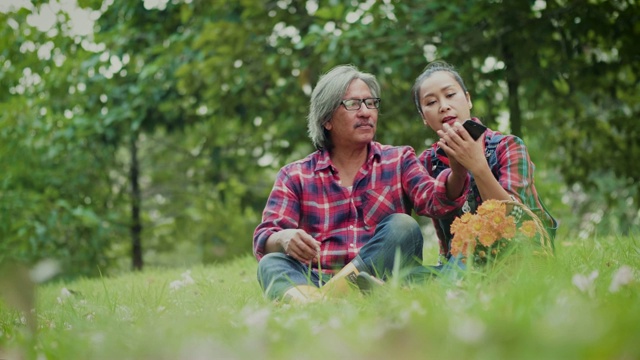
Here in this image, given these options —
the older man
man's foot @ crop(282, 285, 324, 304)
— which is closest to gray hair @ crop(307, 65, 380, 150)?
the older man

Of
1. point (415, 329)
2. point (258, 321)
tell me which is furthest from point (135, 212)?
point (415, 329)

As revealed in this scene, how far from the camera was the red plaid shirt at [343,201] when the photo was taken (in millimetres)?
3256

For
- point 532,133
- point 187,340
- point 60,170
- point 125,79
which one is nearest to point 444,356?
point 187,340

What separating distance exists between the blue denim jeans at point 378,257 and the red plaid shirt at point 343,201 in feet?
0.64

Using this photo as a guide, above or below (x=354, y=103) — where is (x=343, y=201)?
below

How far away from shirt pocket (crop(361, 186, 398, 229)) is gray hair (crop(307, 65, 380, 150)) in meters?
0.42

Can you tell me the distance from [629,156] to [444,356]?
5650 mm

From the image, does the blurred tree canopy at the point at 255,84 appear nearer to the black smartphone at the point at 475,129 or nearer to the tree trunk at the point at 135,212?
the tree trunk at the point at 135,212

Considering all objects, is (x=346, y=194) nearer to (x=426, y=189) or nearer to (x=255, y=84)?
(x=426, y=189)

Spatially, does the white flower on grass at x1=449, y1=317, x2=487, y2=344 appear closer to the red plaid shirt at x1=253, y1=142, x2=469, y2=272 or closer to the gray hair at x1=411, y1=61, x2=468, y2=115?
the red plaid shirt at x1=253, y1=142, x2=469, y2=272

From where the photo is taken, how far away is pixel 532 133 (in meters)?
7.07

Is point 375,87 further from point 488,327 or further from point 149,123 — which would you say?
point 149,123

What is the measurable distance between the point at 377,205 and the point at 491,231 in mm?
807

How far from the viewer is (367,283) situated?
8.23ft
